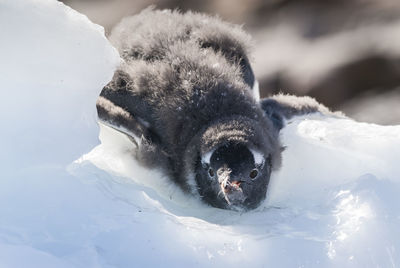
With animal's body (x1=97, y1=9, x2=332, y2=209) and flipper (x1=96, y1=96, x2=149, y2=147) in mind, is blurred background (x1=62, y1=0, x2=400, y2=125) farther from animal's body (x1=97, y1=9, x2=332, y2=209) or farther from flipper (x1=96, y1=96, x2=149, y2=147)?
flipper (x1=96, y1=96, x2=149, y2=147)

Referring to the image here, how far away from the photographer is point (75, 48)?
2.27 metres

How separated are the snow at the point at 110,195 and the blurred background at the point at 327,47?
320 centimetres

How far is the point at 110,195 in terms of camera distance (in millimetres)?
2045

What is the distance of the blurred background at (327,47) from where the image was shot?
18.9 ft

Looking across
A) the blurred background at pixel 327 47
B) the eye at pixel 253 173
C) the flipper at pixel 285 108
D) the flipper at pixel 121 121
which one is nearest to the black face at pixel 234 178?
→ the eye at pixel 253 173

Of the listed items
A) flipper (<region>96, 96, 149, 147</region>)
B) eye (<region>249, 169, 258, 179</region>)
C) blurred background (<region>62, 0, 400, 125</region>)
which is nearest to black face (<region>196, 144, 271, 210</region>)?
eye (<region>249, 169, 258, 179</region>)

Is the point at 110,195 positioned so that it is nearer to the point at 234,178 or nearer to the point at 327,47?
the point at 234,178

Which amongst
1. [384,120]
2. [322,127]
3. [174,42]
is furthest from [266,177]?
[384,120]

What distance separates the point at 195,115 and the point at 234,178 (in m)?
0.42

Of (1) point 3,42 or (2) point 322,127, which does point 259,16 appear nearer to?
(2) point 322,127

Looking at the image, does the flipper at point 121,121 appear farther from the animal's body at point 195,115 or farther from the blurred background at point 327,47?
the blurred background at point 327,47

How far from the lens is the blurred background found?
5.76 metres

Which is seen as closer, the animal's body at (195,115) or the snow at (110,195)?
the snow at (110,195)

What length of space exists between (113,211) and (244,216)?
2.06 ft
